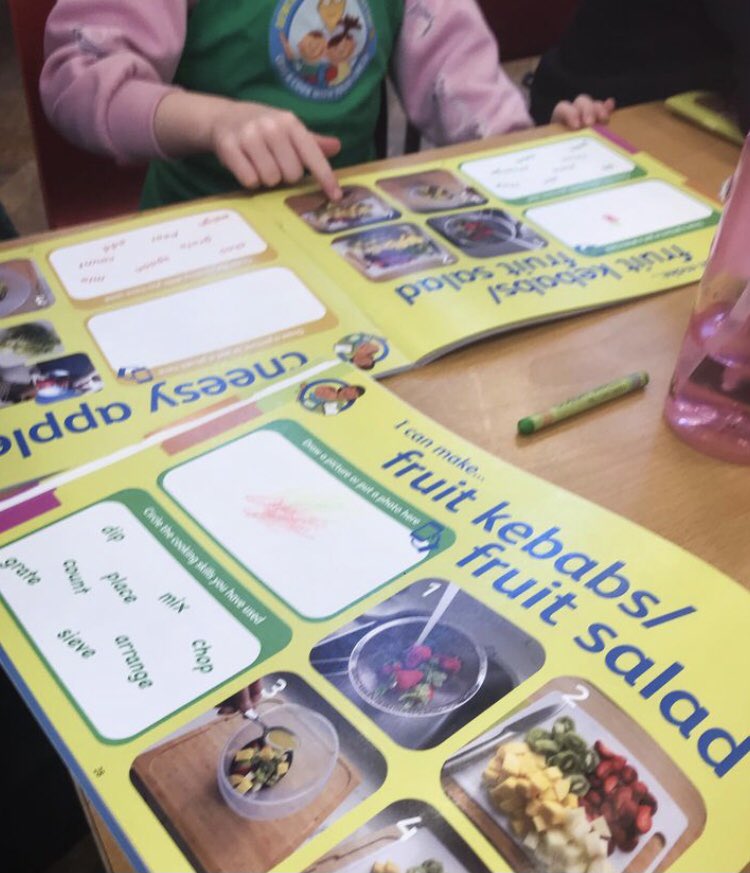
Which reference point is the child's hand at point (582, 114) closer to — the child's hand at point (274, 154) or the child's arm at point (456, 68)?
the child's arm at point (456, 68)

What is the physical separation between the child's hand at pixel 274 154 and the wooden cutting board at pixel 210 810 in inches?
17.0

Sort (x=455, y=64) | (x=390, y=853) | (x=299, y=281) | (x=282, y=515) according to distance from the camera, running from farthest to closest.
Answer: (x=455, y=64)
(x=299, y=281)
(x=282, y=515)
(x=390, y=853)

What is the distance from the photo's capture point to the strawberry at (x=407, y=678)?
1.01 feet

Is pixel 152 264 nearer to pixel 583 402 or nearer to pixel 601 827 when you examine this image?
pixel 583 402

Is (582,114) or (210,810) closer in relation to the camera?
(210,810)

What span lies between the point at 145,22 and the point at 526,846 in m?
0.70

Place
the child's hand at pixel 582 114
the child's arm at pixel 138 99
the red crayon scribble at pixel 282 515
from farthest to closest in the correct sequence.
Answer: the child's hand at pixel 582 114 → the child's arm at pixel 138 99 → the red crayon scribble at pixel 282 515

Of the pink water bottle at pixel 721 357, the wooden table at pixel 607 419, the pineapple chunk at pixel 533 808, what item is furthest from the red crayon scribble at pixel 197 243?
the pineapple chunk at pixel 533 808

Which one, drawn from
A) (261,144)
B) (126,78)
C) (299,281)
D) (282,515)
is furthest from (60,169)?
(282,515)

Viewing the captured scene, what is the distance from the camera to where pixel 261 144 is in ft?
2.03

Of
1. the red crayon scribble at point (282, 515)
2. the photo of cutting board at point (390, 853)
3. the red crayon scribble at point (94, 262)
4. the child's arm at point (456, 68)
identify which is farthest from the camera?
the child's arm at point (456, 68)

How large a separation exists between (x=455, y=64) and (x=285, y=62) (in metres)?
0.19

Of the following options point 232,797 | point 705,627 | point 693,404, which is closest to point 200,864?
point 232,797

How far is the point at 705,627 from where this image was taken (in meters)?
0.33
